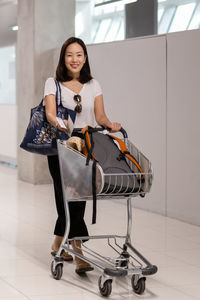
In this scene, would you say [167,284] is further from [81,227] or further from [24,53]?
[24,53]

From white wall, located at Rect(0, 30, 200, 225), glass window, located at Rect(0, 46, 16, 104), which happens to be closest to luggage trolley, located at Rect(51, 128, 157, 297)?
white wall, located at Rect(0, 30, 200, 225)

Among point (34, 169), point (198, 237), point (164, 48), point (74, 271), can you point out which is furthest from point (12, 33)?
point (74, 271)

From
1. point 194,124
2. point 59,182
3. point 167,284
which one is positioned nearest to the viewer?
point 167,284

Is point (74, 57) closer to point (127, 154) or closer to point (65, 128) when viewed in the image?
point (65, 128)

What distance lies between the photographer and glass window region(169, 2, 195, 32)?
6719mm

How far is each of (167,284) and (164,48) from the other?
3.18 m

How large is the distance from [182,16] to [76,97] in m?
2.88

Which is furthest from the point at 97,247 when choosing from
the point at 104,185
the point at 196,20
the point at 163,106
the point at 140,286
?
the point at 196,20

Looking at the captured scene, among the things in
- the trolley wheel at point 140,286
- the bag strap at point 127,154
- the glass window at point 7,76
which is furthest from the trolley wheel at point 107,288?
the glass window at point 7,76

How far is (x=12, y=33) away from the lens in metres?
11.9

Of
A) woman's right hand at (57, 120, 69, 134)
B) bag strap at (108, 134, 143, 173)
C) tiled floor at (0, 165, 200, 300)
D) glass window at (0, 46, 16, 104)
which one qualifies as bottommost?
tiled floor at (0, 165, 200, 300)

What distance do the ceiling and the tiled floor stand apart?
451cm

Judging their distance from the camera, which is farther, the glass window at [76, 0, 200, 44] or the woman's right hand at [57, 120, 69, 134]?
the glass window at [76, 0, 200, 44]

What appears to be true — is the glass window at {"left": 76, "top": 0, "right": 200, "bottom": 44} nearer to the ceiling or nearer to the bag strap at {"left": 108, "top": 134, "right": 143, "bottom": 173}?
the ceiling
